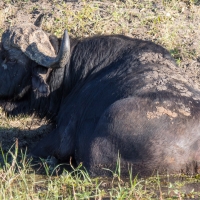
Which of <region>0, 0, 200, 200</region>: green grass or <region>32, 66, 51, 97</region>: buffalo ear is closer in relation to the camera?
<region>32, 66, 51, 97</region>: buffalo ear

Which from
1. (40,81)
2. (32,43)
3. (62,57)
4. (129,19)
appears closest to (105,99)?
(62,57)

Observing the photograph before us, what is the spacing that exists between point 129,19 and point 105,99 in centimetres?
366

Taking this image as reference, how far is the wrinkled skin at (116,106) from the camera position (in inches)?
221

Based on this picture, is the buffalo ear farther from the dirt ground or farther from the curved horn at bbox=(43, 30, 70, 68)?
the dirt ground

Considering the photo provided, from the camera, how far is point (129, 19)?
31.5 feet

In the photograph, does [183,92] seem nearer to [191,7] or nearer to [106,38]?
[106,38]

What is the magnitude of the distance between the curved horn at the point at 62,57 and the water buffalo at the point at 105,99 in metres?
0.01

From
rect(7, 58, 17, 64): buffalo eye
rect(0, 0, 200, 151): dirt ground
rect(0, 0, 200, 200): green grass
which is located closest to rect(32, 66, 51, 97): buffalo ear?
rect(7, 58, 17, 64): buffalo eye

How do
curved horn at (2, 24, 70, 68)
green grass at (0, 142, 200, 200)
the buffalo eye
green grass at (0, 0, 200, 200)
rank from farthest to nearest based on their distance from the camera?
green grass at (0, 0, 200, 200) → the buffalo eye → curved horn at (2, 24, 70, 68) → green grass at (0, 142, 200, 200)

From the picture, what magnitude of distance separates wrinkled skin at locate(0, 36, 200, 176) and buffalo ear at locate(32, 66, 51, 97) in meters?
0.02

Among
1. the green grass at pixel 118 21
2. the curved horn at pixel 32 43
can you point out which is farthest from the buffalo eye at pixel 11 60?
the green grass at pixel 118 21

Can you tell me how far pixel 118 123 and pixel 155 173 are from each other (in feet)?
1.97

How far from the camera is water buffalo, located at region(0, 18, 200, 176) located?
563cm

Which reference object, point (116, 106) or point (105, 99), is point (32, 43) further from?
point (116, 106)
